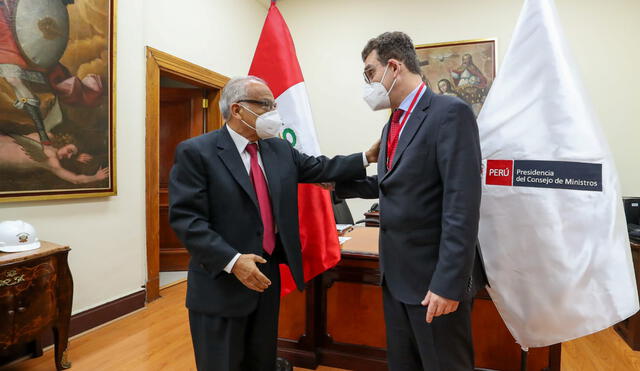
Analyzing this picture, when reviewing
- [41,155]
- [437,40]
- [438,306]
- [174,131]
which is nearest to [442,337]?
[438,306]

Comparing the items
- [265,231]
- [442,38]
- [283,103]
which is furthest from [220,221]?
[442,38]

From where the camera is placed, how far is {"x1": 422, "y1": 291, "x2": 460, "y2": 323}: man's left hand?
109cm

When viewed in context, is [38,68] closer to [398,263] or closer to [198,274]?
[198,274]

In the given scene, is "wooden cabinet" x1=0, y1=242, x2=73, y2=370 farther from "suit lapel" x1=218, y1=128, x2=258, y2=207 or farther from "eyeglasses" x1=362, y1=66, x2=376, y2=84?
"eyeglasses" x1=362, y1=66, x2=376, y2=84

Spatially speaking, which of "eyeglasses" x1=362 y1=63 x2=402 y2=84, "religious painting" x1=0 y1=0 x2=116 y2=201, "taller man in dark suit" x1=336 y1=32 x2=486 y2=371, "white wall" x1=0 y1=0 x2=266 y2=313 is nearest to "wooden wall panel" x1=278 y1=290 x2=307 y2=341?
"taller man in dark suit" x1=336 y1=32 x2=486 y2=371

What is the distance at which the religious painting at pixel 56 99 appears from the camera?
2371 millimetres

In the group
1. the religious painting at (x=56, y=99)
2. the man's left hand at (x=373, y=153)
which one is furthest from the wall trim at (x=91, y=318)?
the man's left hand at (x=373, y=153)

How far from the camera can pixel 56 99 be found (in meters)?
2.63

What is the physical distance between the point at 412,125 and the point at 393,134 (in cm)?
14

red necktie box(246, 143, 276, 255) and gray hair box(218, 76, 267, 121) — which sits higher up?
gray hair box(218, 76, 267, 121)

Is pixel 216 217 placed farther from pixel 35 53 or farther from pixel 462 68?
pixel 462 68

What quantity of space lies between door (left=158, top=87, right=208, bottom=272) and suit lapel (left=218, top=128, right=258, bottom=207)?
131 inches

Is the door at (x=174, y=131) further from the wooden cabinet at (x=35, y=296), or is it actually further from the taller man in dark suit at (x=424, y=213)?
the taller man in dark suit at (x=424, y=213)

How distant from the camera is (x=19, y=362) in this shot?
→ 235 cm
